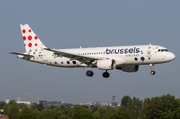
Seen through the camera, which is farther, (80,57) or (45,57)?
(45,57)

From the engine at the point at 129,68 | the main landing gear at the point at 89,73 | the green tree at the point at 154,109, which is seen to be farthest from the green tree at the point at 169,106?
the main landing gear at the point at 89,73

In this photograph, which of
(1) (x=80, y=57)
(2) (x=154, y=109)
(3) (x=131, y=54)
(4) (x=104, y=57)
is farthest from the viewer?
(2) (x=154, y=109)

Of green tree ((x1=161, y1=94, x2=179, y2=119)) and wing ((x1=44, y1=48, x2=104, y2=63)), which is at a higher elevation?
wing ((x1=44, y1=48, x2=104, y2=63))

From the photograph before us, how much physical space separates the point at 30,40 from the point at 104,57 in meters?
18.3

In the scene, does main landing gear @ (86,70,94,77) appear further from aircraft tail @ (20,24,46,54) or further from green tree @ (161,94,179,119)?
green tree @ (161,94,179,119)

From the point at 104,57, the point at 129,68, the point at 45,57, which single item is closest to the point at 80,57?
the point at 104,57

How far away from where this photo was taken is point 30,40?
6575 cm

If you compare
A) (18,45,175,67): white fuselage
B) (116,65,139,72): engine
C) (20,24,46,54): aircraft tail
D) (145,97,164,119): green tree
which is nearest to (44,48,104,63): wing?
(18,45,175,67): white fuselage

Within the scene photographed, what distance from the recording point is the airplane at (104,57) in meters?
53.0

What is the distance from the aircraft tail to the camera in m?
64.4

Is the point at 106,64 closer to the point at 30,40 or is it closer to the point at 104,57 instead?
the point at 104,57

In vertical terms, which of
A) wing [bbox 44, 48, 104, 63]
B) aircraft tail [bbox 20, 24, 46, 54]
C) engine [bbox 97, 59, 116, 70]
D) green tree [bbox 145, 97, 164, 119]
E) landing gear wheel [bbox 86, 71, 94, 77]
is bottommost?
green tree [bbox 145, 97, 164, 119]

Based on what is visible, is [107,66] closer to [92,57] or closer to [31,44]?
[92,57]

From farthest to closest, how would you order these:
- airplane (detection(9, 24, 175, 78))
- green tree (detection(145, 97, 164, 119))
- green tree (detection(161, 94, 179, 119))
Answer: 1. green tree (detection(145, 97, 164, 119))
2. green tree (detection(161, 94, 179, 119))
3. airplane (detection(9, 24, 175, 78))
